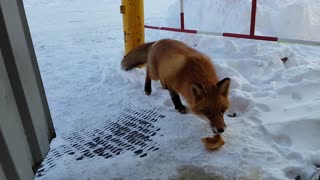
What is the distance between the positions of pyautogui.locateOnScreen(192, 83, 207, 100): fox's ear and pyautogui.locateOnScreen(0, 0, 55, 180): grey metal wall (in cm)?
129

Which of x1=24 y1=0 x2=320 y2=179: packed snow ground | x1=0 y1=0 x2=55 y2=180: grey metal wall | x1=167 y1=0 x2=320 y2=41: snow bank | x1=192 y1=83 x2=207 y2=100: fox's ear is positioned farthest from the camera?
x1=167 y1=0 x2=320 y2=41: snow bank

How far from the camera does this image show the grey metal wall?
1.53 metres

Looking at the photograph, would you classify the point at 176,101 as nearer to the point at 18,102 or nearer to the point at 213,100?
the point at 213,100

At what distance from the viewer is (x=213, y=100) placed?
279 centimetres

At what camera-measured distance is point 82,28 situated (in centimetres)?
747

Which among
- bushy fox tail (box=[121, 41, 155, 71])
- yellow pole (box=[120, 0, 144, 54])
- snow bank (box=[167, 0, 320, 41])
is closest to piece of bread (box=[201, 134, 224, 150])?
bushy fox tail (box=[121, 41, 155, 71])

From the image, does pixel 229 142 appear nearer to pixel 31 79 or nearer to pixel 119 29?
pixel 31 79

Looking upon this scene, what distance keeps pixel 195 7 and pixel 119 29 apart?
1664mm

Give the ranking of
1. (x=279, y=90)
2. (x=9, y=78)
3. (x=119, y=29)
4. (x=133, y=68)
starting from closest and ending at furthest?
(x=9, y=78) < (x=279, y=90) < (x=133, y=68) < (x=119, y=29)

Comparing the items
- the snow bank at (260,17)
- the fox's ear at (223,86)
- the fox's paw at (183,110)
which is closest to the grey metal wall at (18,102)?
the fox's ear at (223,86)

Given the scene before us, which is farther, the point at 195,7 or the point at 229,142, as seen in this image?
the point at 195,7

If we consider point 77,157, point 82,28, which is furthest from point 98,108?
point 82,28

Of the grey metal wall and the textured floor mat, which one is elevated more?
the grey metal wall

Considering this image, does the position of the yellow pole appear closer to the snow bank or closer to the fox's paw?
the fox's paw
